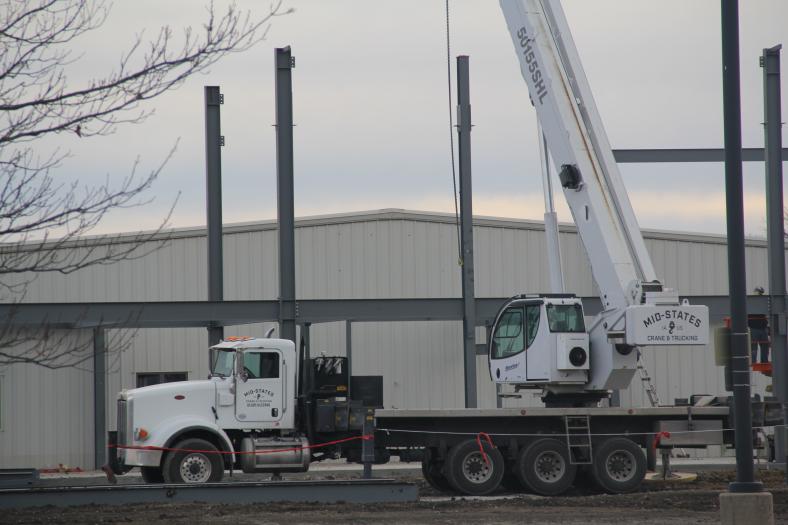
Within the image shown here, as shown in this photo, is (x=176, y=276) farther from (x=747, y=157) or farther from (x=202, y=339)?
(x=747, y=157)

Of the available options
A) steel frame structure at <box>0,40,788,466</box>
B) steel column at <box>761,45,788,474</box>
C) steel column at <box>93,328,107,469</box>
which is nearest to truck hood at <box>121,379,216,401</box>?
steel frame structure at <box>0,40,788,466</box>

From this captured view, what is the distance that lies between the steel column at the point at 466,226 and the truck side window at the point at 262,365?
6441mm

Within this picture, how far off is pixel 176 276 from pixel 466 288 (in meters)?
9.69

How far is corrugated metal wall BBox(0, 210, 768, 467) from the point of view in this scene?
1252 inches

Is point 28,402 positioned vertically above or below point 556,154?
below

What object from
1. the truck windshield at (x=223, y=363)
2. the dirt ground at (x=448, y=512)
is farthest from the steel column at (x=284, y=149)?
the dirt ground at (x=448, y=512)

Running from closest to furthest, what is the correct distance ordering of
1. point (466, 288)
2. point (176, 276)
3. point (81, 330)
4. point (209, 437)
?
point (209, 437)
point (466, 288)
point (81, 330)
point (176, 276)

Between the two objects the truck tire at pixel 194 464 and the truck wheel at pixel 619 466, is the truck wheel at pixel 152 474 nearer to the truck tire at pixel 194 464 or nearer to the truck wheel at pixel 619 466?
the truck tire at pixel 194 464

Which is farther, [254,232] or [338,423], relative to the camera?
[254,232]

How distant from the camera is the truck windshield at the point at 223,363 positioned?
68.4 feet

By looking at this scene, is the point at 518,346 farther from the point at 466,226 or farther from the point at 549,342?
the point at 466,226

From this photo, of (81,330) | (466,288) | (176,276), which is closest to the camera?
(466,288)

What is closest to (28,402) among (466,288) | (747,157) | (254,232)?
(254,232)

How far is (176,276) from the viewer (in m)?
32.8
